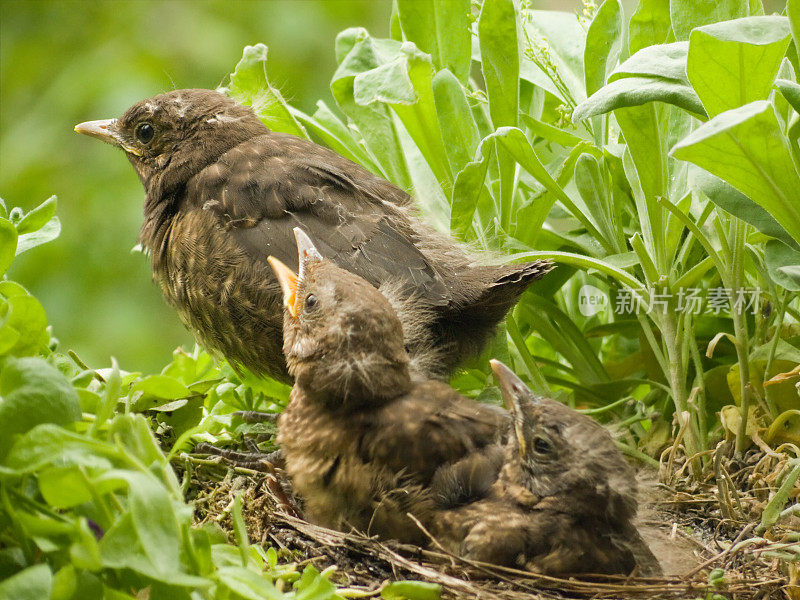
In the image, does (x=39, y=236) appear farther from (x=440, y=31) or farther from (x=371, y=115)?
(x=440, y=31)

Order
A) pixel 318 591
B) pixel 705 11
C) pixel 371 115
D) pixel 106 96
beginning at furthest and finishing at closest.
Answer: pixel 106 96 → pixel 371 115 → pixel 705 11 → pixel 318 591

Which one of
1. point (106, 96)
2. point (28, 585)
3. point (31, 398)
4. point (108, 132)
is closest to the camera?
point (28, 585)

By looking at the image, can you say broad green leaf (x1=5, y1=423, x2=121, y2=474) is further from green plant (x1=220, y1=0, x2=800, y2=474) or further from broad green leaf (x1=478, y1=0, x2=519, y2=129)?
broad green leaf (x1=478, y1=0, x2=519, y2=129)

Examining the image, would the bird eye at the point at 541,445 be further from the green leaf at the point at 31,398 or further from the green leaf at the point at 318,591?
the green leaf at the point at 31,398

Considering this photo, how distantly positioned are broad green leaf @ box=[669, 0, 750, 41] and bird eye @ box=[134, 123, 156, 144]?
4.91ft

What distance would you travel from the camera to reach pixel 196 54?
4500mm

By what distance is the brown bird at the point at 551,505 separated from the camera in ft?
5.26

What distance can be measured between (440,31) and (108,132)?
1036 mm

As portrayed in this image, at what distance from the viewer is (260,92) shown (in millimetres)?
2711

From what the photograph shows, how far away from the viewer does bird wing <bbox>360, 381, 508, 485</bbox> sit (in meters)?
1.72

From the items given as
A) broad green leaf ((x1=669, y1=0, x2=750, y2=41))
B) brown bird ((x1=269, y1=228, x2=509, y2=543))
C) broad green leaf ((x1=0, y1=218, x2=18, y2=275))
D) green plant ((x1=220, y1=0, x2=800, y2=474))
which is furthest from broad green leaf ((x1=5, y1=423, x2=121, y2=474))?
broad green leaf ((x1=669, y1=0, x2=750, y2=41))

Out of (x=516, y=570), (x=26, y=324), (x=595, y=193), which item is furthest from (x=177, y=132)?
(x=516, y=570)

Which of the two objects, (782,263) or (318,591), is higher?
(782,263)

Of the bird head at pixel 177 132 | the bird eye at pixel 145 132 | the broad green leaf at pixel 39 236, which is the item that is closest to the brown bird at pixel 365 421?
the broad green leaf at pixel 39 236
